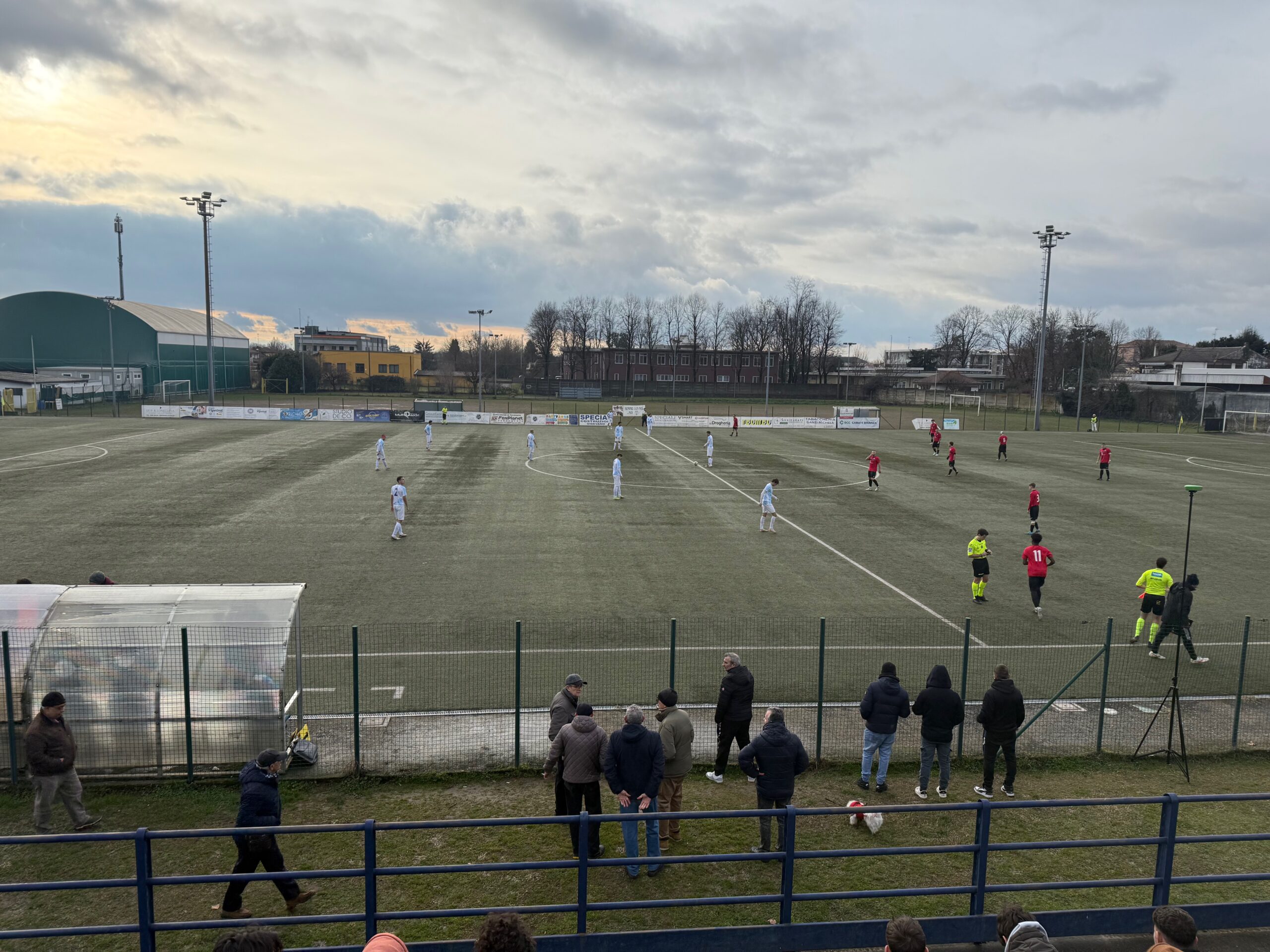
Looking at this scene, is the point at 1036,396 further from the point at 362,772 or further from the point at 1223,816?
the point at 362,772

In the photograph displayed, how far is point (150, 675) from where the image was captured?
1009 cm

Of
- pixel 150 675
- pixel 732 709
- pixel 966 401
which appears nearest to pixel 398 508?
pixel 150 675

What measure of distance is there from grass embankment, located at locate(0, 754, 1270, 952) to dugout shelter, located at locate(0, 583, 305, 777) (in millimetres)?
461

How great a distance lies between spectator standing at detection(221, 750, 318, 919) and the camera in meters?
7.29

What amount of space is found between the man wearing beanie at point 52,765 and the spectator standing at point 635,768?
5.81 m

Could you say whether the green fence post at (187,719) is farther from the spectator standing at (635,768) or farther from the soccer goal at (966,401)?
the soccer goal at (966,401)

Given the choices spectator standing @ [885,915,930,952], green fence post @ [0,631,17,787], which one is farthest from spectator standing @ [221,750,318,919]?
spectator standing @ [885,915,930,952]

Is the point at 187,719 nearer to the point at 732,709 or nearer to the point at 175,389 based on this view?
the point at 732,709

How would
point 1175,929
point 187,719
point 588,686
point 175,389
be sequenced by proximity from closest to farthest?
point 1175,929 < point 187,719 < point 588,686 < point 175,389

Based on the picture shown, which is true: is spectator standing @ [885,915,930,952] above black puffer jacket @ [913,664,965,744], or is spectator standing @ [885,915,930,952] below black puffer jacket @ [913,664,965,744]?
above

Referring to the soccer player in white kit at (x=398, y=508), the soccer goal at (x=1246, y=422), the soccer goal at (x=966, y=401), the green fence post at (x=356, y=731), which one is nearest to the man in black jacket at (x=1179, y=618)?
the green fence post at (x=356, y=731)

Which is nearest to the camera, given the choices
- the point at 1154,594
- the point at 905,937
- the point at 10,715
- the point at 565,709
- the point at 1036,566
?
the point at 905,937

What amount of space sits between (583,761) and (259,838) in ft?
9.94

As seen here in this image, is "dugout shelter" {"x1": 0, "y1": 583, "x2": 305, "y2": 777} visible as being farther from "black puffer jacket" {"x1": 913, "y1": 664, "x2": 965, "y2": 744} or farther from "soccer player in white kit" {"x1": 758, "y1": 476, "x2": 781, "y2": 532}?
"soccer player in white kit" {"x1": 758, "y1": 476, "x2": 781, "y2": 532}
